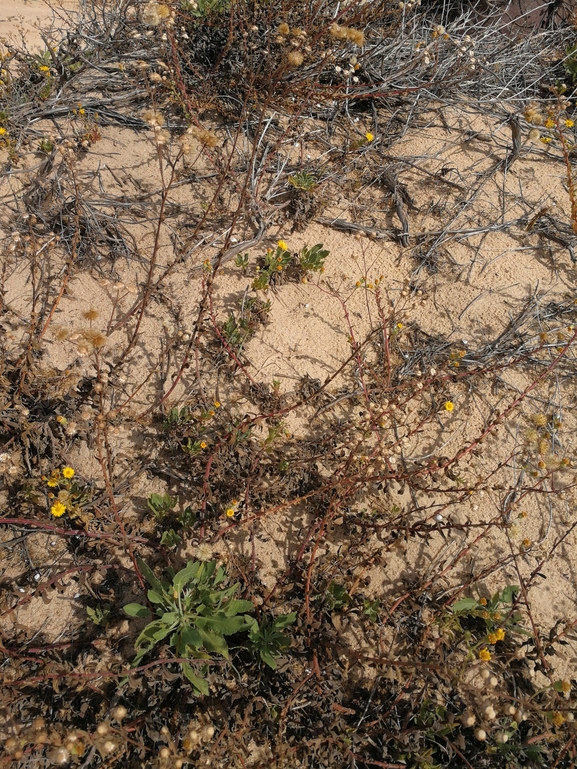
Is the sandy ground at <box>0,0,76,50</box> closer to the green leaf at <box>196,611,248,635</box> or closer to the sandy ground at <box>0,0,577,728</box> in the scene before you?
the sandy ground at <box>0,0,577,728</box>

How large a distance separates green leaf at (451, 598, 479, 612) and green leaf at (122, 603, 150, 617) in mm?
1378

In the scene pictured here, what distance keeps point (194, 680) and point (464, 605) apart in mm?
1250

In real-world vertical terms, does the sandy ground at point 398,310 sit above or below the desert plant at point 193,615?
above

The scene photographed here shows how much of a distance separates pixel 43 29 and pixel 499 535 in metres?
5.41

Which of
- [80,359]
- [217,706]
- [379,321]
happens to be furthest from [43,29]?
[217,706]

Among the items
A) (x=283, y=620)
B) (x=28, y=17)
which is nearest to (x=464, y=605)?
(x=283, y=620)

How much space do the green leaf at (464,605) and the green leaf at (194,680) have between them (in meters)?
1.16

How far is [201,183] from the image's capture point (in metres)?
3.64

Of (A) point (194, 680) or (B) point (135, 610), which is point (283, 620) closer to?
(A) point (194, 680)

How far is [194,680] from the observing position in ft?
6.53

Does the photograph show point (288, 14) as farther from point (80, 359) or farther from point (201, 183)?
point (80, 359)

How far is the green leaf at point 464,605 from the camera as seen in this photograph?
93.9 inches

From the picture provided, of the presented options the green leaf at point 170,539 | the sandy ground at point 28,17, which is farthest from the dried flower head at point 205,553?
the sandy ground at point 28,17

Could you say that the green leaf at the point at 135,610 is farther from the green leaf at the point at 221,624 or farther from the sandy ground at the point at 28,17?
the sandy ground at the point at 28,17
